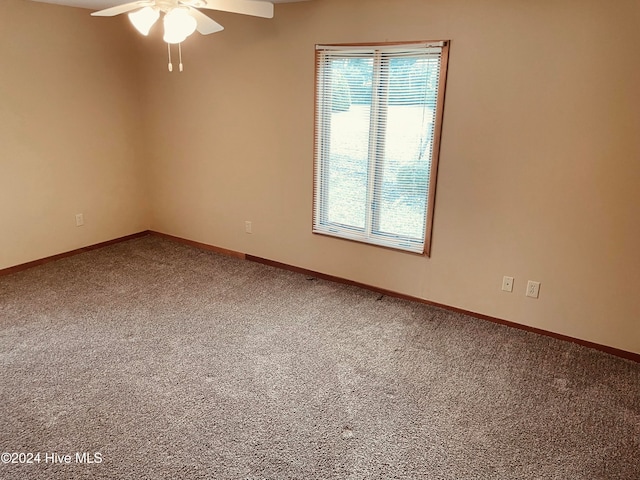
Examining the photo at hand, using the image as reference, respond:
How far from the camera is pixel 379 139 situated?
355cm

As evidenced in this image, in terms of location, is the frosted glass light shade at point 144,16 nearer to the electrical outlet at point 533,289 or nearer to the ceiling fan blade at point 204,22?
the ceiling fan blade at point 204,22

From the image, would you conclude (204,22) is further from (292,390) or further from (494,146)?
(292,390)

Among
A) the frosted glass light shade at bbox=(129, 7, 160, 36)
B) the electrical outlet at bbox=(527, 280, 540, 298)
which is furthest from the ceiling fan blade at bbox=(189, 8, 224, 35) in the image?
the electrical outlet at bbox=(527, 280, 540, 298)

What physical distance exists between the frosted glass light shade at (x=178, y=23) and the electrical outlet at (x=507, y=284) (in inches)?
101

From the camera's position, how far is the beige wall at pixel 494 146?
279cm

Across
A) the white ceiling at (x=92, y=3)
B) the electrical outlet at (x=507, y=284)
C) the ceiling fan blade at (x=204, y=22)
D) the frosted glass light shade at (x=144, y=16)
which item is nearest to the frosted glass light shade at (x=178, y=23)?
the frosted glass light shade at (x=144, y=16)

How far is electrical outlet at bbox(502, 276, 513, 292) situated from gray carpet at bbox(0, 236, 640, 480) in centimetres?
29

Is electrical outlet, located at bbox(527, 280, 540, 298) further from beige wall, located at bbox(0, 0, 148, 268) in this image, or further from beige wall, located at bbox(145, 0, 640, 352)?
beige wall, located at bbox(0, 0, 148, 268)

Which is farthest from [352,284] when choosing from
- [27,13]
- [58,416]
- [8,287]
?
[27,13]

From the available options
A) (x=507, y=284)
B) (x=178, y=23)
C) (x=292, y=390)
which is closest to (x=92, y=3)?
(x=178, y=23)

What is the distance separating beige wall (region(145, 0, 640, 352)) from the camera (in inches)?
110

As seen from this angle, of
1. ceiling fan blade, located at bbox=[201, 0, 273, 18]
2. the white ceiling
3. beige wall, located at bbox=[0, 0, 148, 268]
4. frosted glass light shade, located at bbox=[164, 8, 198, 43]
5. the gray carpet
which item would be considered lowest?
the gray carpet

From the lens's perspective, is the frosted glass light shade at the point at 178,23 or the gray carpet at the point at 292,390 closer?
the gray carpet at the point at 292,390

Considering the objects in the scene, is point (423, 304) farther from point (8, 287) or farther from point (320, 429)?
point (8, 287)
